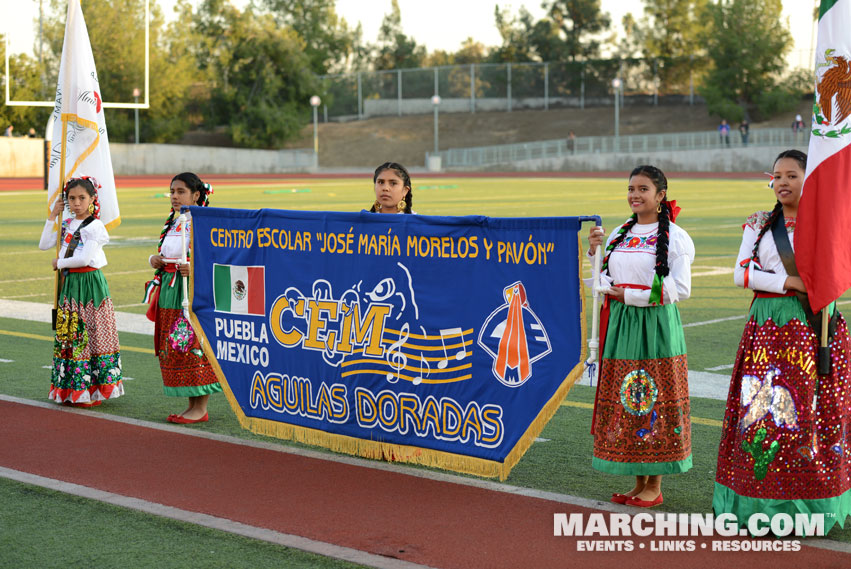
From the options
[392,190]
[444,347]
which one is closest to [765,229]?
[444,347]

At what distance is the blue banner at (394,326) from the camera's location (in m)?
6.11

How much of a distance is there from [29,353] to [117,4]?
213ft

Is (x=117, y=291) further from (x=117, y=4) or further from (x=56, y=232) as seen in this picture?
(x=117, y=4)

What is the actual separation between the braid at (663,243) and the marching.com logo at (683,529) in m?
1.24

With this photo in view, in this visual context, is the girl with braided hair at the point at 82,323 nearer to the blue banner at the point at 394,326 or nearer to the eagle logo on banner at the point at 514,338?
the blue banner at the point at 394,326

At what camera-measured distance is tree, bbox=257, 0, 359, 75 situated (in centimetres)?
10681

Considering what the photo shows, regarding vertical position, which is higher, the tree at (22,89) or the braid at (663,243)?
the tree at (22,89)

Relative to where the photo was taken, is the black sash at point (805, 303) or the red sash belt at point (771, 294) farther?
the red sash belt at point (771, 294)

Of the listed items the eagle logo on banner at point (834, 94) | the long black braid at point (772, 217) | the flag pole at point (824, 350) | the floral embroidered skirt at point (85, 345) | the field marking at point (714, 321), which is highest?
the eagle logo on banner at point (834, 94)

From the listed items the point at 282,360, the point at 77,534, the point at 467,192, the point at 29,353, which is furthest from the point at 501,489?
the point at 467,192

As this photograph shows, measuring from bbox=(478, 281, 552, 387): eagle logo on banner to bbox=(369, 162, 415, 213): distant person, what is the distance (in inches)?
45.9

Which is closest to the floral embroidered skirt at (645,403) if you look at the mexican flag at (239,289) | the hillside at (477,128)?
the mexican flag at (239,289)

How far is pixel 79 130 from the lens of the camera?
8883 mm

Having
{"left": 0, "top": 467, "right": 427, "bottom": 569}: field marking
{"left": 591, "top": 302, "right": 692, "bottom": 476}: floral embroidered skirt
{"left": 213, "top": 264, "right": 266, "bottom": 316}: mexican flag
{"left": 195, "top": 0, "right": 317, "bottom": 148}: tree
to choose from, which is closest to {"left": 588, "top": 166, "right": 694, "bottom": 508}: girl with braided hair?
{"left": 591, "top": 302, "right": 692, "bottom": 476}: floral embroidered skirt
